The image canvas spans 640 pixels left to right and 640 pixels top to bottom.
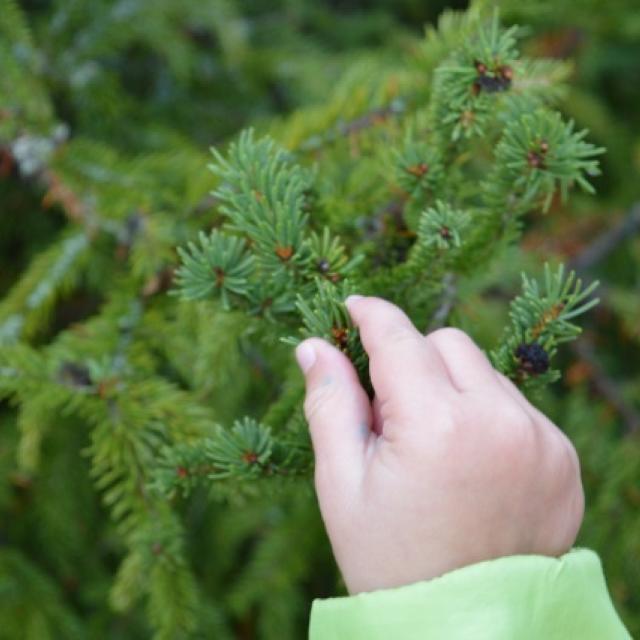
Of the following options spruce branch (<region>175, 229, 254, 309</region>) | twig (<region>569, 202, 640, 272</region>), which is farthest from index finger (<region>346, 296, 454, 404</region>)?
twig (<region>569, 202, 640, 272</region>)

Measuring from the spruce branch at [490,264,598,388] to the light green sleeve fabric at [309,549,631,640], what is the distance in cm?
16

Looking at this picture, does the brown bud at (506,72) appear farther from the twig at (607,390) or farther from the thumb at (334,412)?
the twig at (607,390)

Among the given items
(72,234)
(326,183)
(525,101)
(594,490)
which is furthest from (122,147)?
(594,490)

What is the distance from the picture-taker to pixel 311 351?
2.23ft

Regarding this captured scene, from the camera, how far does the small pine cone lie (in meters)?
0.69

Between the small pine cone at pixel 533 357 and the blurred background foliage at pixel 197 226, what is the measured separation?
0.78 feet

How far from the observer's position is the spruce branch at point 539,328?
69 cm

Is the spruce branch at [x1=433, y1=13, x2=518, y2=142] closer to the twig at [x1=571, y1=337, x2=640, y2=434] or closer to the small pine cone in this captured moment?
the small pine cone

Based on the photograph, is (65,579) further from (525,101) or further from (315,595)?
(525,101)

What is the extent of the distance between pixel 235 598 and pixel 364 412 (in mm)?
808

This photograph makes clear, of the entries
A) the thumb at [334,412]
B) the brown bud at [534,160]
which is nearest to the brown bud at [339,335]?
the thumb at [334,412]

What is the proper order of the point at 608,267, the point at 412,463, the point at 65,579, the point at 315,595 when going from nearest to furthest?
the point at 412,463, the point at 65,579, the point at 315,595, the point at 608,267

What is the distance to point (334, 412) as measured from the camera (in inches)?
26.3

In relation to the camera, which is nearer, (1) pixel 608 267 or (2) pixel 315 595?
(2) pixel 315 595
